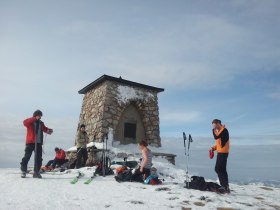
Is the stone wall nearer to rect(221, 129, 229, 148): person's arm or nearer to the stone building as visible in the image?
the stone building

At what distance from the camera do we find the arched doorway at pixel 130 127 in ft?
49.9

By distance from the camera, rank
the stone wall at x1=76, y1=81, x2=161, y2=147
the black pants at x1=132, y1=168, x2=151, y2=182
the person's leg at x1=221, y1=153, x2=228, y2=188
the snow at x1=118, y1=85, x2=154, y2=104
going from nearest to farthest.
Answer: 1. the person's leg at x1=221, y1=153, x2=228, y2=188
2. the black pants at x1=132, y1=168, x2=151, y2=182
3. the stone wall at x1=76, y1=81, x2=161, y2=147
4. the snow at x1=118, y1=85, x2=154, y2=104

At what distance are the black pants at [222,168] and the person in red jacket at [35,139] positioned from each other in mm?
5873

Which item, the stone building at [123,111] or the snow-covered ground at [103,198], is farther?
the stone building at [123,111]

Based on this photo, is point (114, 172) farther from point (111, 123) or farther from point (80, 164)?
point (111, 123)

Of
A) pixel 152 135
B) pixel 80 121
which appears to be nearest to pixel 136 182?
pixel 152 135

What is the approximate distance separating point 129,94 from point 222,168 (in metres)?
8.93

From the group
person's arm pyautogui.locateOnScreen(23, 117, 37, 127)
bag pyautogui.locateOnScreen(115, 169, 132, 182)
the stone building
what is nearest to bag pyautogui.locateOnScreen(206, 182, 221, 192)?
bag pyautogui.locateOnScreen(115, 169, 132, 182)

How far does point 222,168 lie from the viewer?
7.72m

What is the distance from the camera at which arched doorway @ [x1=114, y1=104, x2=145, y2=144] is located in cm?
1521

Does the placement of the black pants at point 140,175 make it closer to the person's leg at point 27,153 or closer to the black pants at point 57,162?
the person's leg at point 27,153

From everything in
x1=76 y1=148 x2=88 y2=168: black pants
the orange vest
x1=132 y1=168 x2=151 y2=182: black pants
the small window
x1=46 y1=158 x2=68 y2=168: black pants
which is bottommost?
x1=132 y1=168 x2=151 y2=182: black pants

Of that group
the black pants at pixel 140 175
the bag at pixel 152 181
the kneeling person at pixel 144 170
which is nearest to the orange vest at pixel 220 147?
the bag at pixel 152 181

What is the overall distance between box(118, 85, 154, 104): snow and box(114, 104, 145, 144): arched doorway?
2.09 feet
